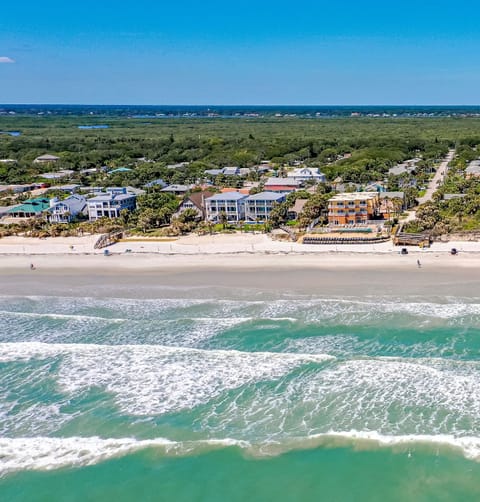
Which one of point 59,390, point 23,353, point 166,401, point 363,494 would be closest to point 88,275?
point 23,353

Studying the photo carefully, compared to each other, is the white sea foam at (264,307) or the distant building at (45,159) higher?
the distant building at (45,159)

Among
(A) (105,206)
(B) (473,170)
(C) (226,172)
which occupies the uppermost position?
(A) (105,206)

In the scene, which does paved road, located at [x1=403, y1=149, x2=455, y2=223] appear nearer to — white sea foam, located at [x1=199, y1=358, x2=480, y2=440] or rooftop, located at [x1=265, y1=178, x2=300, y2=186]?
rooftop, located at [x1=265, y1=178, x2=300, y2=186]

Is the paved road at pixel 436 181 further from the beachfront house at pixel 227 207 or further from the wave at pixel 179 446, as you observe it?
the wave at pixel 179 446

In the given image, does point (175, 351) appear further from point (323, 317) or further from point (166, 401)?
point (323, 317)

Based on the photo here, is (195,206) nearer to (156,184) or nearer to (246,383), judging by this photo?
(156,184)

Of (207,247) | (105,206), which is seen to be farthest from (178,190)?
(207,247)

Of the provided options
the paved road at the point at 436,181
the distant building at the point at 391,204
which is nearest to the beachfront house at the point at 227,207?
the distant building at the point at 391,204
